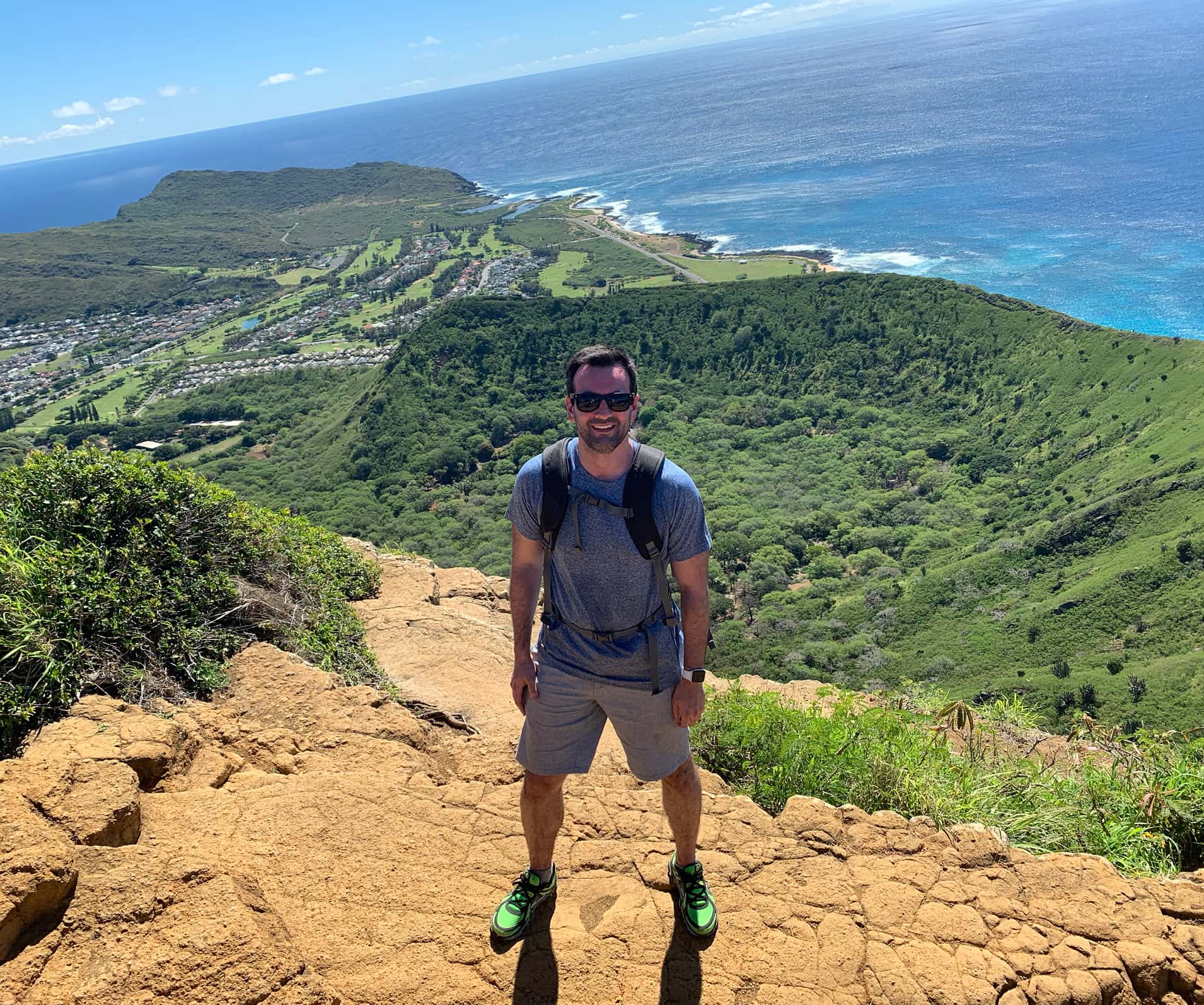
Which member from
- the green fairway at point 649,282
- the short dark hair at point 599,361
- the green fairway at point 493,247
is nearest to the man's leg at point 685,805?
the short dark hair at point 599,361

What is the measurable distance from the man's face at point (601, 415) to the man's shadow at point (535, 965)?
2.08 m

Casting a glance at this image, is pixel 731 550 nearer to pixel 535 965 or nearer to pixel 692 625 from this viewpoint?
pixel 692 625

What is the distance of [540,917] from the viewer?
3.14 m

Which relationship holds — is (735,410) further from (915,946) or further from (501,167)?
(501,167)

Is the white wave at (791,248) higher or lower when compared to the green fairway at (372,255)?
lower

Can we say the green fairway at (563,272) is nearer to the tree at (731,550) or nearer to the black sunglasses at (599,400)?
the tree at (731,550)

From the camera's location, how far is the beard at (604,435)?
9.40 ft

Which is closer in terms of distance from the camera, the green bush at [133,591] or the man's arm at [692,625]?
the man's arm at [692,625]

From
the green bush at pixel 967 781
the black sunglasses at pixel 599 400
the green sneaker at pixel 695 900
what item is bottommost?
the green bush at pixel 967 781

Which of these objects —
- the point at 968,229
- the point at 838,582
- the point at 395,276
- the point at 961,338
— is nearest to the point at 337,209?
the point at 395,276

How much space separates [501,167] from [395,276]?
337 feet

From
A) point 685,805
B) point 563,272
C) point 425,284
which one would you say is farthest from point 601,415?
point 425,284

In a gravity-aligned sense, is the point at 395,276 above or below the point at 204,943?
above

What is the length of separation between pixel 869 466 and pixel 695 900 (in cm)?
4576
